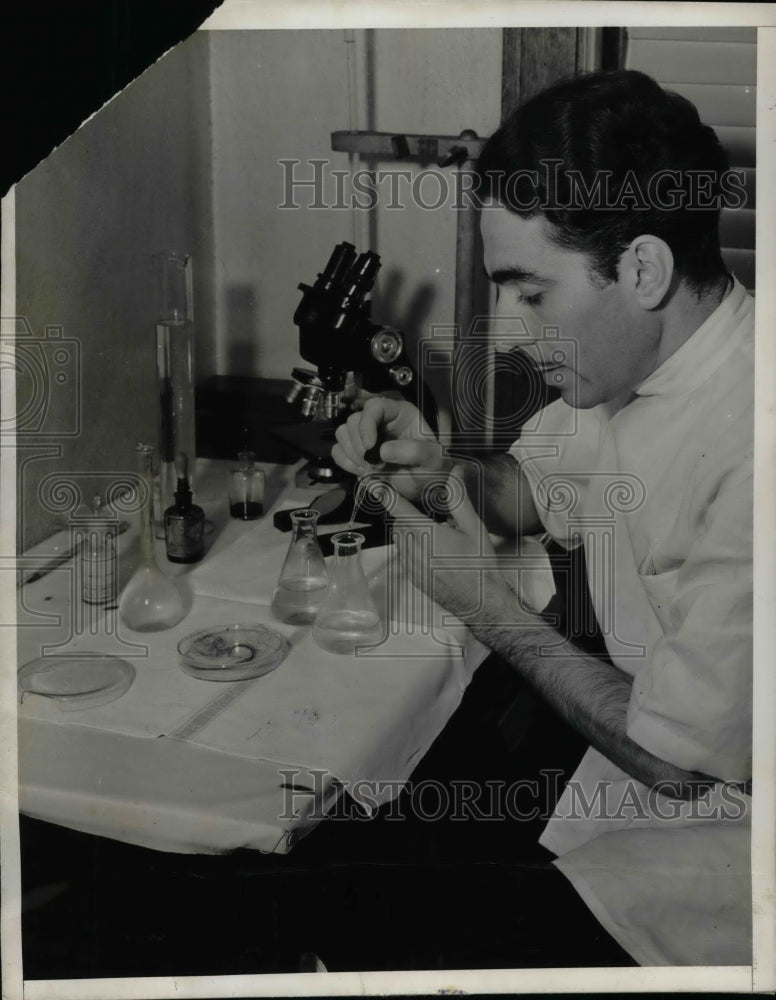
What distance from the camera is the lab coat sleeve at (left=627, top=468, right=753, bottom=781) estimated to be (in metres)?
1.51

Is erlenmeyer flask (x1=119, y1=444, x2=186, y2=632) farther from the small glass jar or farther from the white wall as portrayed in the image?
the small glass jar

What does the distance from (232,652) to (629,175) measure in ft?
2.70

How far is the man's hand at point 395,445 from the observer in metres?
1.74

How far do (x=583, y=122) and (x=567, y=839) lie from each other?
96cm

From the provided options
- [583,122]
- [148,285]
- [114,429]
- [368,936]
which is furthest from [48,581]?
[583,122]

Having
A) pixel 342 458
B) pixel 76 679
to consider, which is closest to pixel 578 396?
pixel 342 458

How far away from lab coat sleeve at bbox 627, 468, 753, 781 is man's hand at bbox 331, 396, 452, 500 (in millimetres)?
424

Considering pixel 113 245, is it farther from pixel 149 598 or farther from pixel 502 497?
pixel 502 497

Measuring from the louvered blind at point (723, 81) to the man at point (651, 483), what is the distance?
0.02 m

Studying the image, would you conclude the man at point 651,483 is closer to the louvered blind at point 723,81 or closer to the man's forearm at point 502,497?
the louvered blind at point 723,81

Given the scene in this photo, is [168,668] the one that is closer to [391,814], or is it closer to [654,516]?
[391,814]

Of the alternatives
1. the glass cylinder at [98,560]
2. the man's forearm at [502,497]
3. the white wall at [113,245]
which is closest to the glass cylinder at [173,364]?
the white wall at [113,245]

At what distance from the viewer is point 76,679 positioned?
1503 millimetres

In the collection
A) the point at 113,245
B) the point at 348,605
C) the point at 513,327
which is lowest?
the point at 348,605
